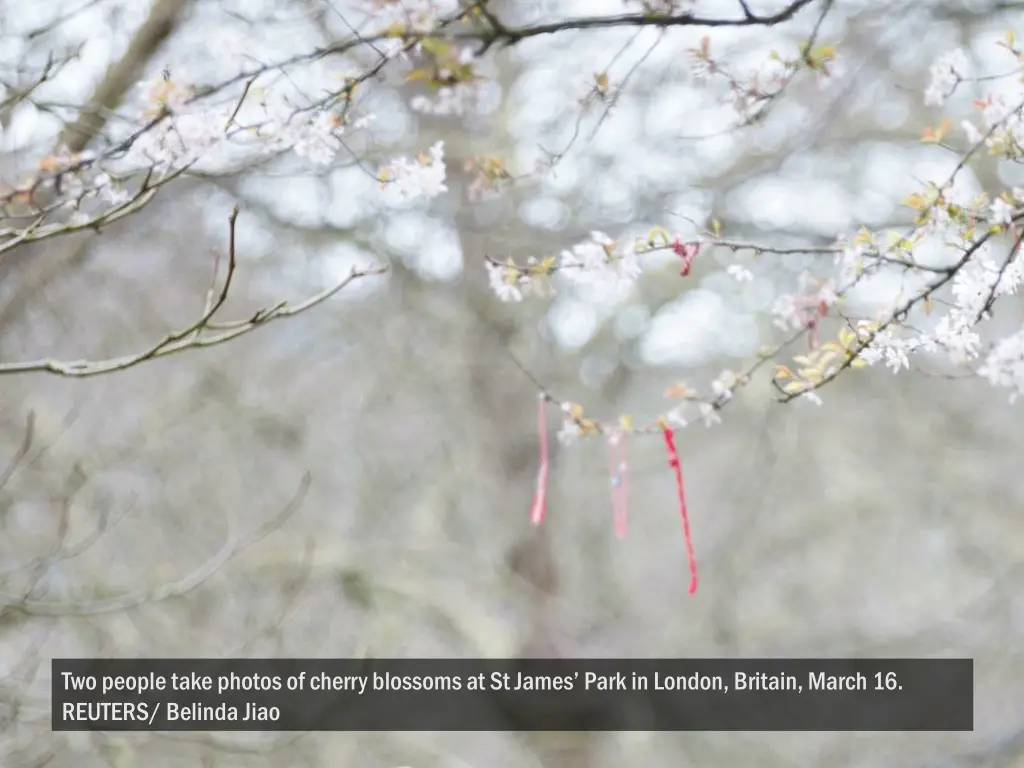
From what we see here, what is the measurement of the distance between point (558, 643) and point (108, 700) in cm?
233

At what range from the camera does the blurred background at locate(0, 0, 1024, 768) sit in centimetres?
378

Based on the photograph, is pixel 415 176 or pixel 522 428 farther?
pixel 522 428

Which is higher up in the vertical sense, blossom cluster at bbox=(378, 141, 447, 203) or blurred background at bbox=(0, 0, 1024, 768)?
blurred background at bbox=(0, 0, 1024, 768)

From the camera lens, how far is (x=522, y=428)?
482 centimetres

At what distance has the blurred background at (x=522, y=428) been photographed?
12.4 feet
